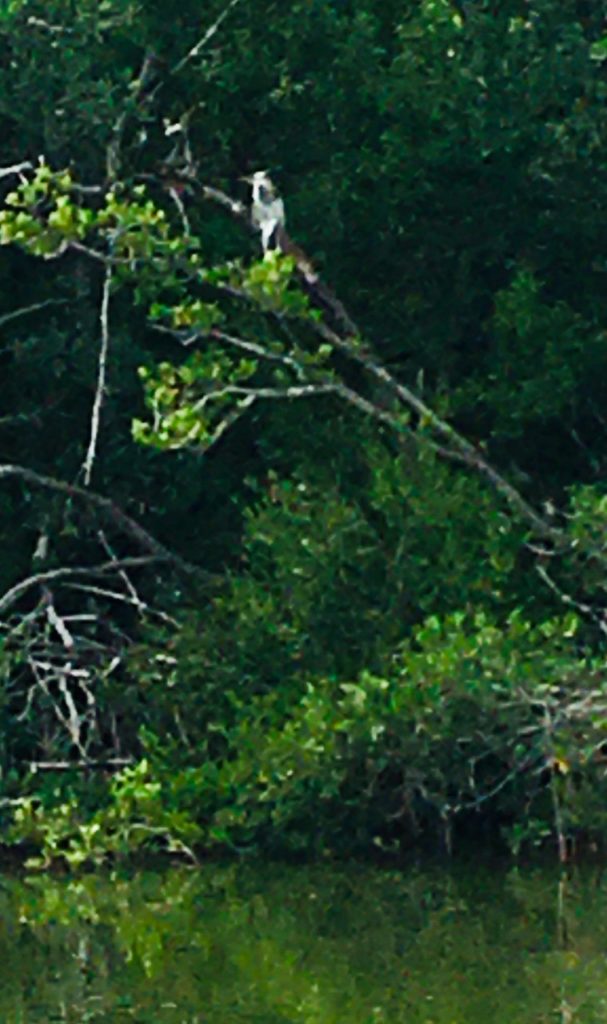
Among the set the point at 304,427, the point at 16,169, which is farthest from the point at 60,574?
the point at 16,169

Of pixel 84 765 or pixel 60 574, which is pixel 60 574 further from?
pixel 84 765

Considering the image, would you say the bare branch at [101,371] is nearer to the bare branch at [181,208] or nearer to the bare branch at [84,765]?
the bare branch at [181,208]

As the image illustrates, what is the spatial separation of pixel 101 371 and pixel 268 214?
3.17ft

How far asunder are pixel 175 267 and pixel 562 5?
209 cm

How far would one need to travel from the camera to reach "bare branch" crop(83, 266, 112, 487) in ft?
47.9

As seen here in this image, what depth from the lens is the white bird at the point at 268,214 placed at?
14.8 meters

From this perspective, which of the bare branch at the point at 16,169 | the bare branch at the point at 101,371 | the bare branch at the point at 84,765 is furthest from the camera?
the bare branch at the point at 84,765

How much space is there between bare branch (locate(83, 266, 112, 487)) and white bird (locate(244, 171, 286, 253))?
669mm

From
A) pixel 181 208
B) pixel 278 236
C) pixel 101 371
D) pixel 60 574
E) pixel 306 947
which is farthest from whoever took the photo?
pixel 60 574

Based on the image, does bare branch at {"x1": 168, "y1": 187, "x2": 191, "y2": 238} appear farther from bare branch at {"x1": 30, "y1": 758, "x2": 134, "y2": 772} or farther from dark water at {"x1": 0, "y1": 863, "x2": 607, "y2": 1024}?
dark water at {"x1": 0, "y1": 863, "x2": 607, "y2": 1024}

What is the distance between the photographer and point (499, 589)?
585 inches

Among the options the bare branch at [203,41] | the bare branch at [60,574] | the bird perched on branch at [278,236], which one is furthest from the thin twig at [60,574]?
the bare branch at [203,41]

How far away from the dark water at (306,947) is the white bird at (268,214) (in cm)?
262

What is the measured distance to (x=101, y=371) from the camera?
14938mm
